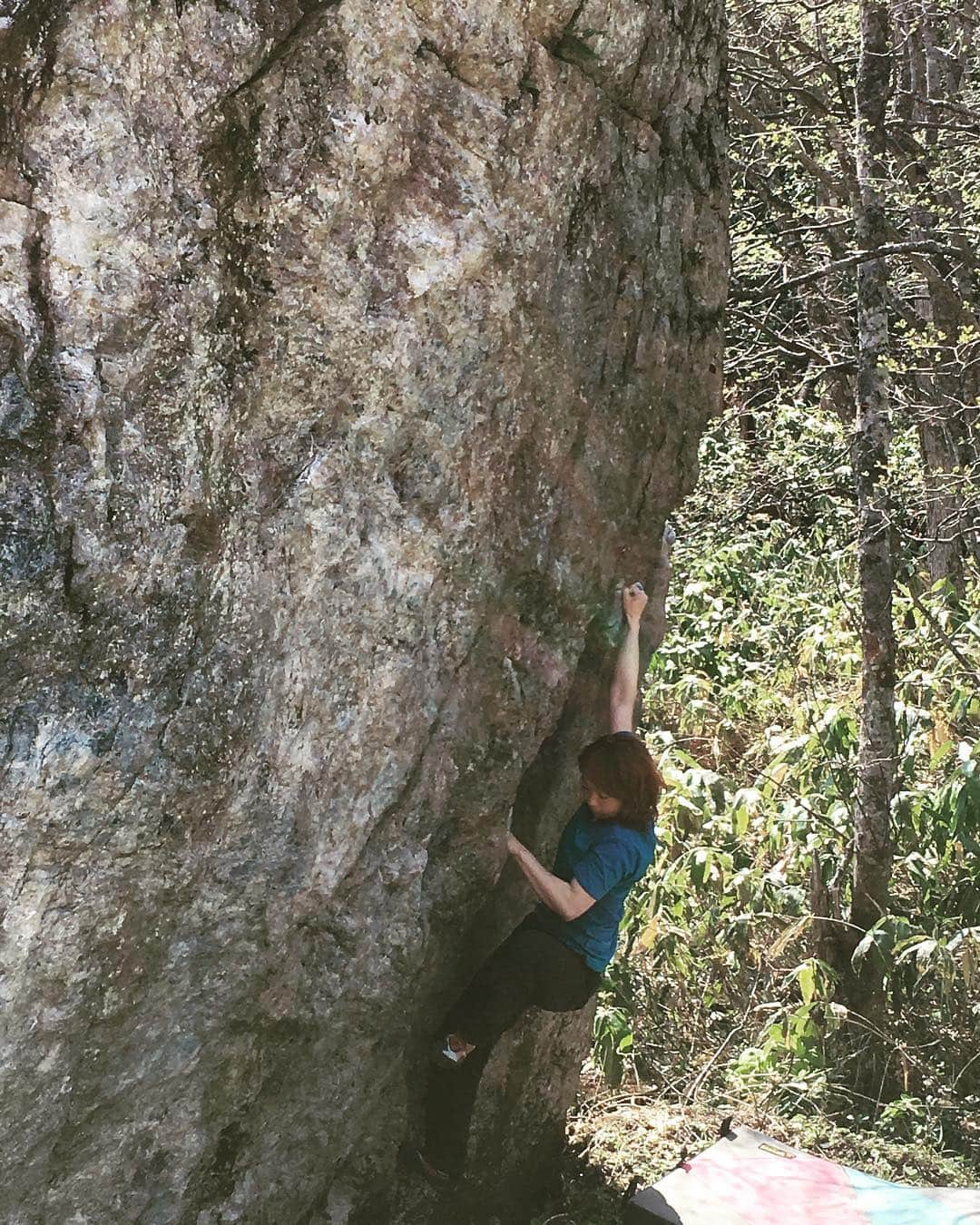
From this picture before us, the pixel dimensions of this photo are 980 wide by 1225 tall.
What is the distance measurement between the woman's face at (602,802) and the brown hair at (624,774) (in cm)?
1

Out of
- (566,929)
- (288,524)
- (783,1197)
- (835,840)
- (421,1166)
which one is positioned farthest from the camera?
(835,840)

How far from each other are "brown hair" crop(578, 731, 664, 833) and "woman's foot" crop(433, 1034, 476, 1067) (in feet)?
2.79

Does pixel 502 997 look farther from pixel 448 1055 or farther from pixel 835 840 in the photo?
pixel 835 840

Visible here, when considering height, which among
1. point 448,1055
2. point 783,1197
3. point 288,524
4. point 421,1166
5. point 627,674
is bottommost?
point 783,1197

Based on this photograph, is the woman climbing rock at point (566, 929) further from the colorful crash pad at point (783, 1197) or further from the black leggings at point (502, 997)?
the colorful crash pad at point (783, 1197)

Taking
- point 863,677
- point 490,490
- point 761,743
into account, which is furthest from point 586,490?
point 761,743

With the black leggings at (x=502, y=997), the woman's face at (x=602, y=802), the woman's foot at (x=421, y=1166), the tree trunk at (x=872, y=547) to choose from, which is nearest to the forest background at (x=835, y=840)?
the tree trunk at (x=872, y=547)

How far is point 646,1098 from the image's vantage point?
5574 millimetres

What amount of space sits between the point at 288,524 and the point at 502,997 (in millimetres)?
1642

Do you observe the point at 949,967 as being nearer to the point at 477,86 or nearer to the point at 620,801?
the point at 620,801

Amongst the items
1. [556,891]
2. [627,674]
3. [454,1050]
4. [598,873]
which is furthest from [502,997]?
[627,674]

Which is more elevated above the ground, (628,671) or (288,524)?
(288,524)

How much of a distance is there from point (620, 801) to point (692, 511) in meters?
4.77

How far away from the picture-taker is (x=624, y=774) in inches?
148
